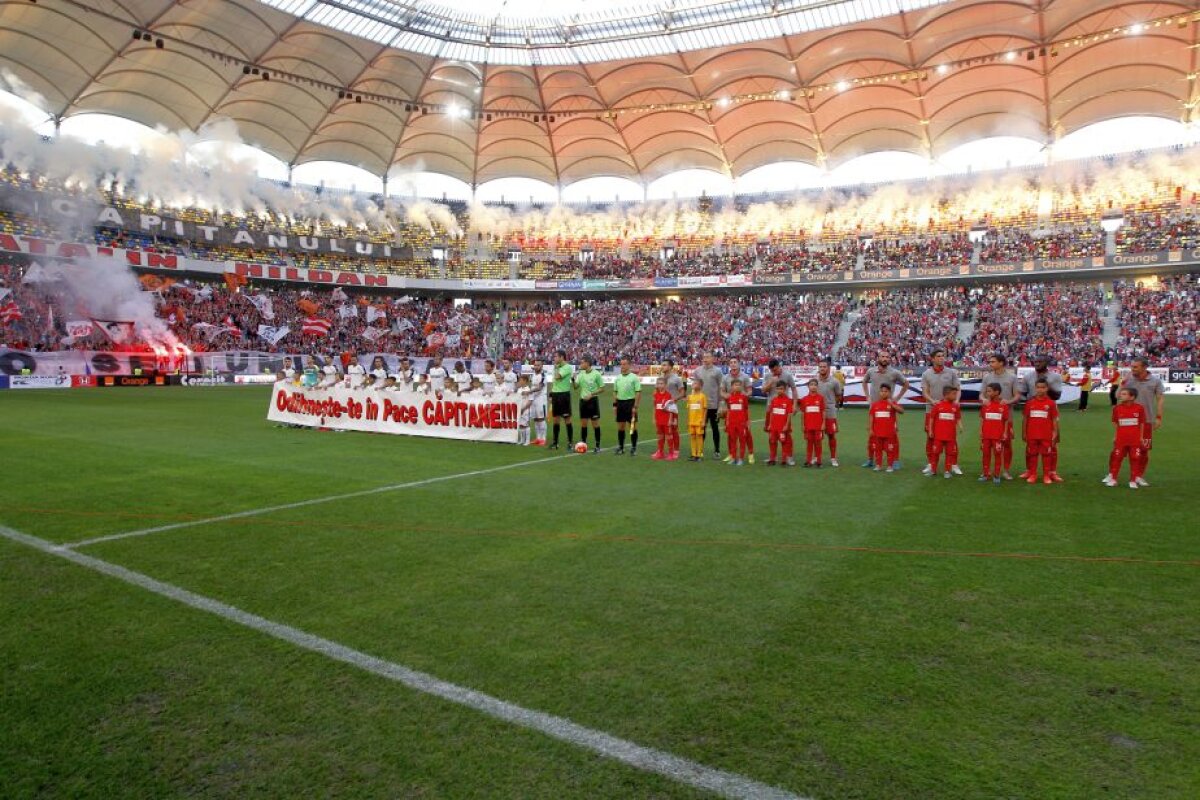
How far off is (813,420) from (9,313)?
36408mm

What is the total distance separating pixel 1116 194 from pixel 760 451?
152ft

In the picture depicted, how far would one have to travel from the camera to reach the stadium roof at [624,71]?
123ft

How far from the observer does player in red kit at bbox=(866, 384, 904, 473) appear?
10.5 metres

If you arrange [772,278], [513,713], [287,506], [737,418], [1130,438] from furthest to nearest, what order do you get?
[772,278] < [737,418] < [1130,438] < [287,506] < [513,713]

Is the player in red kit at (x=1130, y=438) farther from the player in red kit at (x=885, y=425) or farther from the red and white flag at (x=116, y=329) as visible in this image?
the red and white flag at (x=116, y=329)

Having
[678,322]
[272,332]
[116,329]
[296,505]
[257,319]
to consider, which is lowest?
[296,505]

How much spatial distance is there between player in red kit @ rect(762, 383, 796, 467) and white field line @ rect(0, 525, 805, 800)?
8.42 meters

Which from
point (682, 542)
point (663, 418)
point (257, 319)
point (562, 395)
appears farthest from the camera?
point (257, 319)

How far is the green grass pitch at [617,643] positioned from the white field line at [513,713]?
0.20 feet

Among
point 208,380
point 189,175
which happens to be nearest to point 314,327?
point 208,380

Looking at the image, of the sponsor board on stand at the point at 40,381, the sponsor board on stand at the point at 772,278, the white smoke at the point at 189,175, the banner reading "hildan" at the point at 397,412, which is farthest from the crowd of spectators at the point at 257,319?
the banner reading "hildan" at the point at 397,412

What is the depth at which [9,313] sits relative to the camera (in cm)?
3092

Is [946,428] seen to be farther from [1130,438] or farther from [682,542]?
[682,542]

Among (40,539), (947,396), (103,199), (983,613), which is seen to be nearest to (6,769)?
(40,539)
